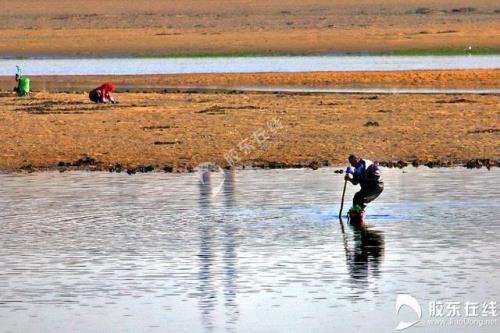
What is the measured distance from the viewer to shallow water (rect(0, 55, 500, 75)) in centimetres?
6319

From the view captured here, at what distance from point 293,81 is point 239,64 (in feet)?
44.7

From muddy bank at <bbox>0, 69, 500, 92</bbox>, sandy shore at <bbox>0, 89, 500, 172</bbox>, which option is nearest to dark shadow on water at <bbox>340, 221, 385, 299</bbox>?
sandy shore at <bbox>0, 89, 500, 172</bbox>

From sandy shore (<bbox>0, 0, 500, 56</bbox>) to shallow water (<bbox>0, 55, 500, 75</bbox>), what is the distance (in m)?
4.48

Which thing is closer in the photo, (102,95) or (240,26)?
(102,95)

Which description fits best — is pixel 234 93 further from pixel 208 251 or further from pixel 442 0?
pixel 442 0

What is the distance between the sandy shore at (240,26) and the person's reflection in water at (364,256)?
54.4m

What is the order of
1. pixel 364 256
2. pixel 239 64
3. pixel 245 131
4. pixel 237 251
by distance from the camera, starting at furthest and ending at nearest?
pixel 239 64
pixel 245 131
pixel 237 251
pixel 364 256

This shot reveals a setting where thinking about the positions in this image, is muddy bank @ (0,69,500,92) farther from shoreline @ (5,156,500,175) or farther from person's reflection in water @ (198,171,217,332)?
person's reflection in water @ (198,171,217,332)

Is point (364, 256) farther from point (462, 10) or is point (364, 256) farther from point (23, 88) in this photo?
point (462, 10)

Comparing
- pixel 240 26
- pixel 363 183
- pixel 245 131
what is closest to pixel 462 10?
pixel 240 26

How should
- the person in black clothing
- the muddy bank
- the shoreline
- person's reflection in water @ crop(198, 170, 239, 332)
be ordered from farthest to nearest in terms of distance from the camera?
1. the muddy bank
2. the shoreline
3. the person in black clothing
4. person's reflection in water @ crop(198, 170, 239, 332)

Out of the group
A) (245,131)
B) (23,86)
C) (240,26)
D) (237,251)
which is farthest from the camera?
(240,26)

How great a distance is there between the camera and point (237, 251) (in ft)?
70.5

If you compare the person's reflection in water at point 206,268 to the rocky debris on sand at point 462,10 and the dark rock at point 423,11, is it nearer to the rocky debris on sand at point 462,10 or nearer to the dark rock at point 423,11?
the rocky debris on sand at point 462,10
